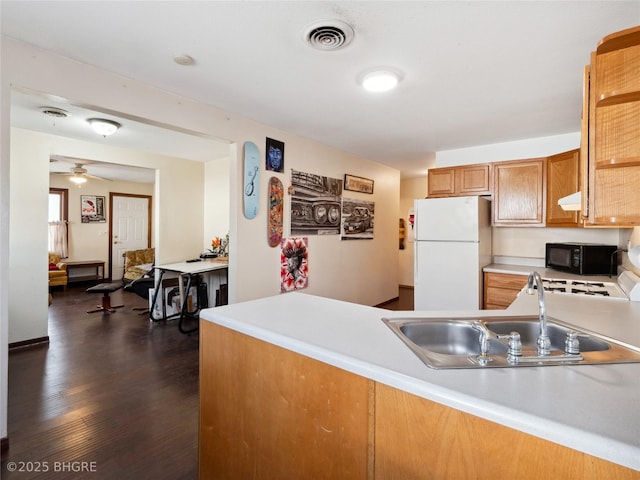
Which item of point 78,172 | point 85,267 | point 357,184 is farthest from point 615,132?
point 85,267

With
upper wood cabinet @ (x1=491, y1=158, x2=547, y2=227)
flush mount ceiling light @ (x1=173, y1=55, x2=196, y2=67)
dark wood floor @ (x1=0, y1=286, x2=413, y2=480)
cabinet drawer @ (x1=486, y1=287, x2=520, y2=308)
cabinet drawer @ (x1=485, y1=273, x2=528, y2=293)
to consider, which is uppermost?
flush mount ceiling light @ (x1=173, y1=55, x2=196, y2=67)

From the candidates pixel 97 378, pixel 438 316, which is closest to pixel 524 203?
→ pixel 438 316

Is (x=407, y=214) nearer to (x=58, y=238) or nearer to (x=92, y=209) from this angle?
(x=92, y=209)

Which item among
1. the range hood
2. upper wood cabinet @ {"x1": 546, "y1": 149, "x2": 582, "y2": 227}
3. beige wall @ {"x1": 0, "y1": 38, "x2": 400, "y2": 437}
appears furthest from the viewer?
upper wood cabinet @ {"x1": 546, "y1": 149, "x2": 582, "y2": 227}

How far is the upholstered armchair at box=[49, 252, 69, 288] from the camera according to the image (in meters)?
5.94

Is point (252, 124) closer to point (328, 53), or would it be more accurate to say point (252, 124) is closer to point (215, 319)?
point (328, 53)

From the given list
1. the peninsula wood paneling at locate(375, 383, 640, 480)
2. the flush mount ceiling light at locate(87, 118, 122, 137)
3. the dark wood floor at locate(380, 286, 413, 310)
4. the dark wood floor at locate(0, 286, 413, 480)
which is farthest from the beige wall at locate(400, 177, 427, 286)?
the peninsula wood paneling at locate(375, 383, 640, 480)

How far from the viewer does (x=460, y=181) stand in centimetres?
393

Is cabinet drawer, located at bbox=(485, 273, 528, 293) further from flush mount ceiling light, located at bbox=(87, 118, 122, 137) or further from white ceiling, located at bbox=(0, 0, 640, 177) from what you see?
flush mount ceiling light, located at bbox=(87, 118, 122, 137)

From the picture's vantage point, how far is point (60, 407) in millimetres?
2174

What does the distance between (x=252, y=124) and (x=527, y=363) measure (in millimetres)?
2914

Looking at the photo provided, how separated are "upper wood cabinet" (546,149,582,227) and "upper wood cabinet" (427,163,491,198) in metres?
0.60

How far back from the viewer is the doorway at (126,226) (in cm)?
721

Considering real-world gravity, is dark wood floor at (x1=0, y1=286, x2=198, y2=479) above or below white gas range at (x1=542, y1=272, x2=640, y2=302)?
below
